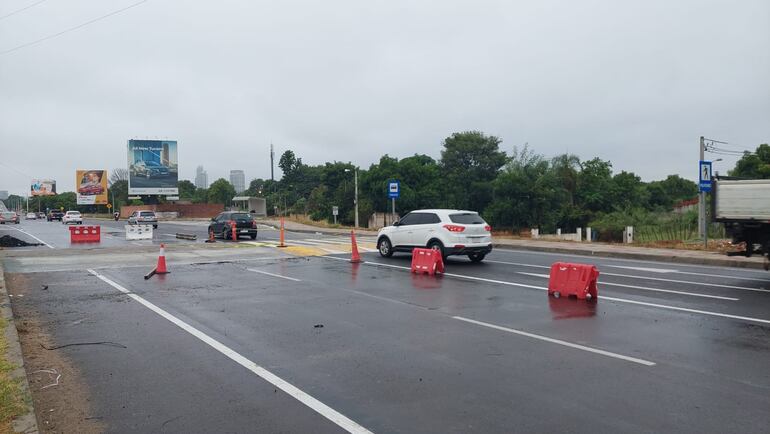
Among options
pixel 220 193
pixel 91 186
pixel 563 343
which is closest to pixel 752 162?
pixel 563 343

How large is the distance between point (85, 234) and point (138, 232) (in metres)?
2.68

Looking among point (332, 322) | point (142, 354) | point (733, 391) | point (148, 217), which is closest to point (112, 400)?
point (142, 354)

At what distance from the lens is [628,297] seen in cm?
1112

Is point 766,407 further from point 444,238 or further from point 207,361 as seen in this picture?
point 444,238

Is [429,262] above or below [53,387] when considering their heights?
above

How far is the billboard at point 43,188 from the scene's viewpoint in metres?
148

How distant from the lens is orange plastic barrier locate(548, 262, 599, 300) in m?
10.9

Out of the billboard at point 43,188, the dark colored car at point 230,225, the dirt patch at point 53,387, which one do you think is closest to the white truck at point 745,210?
the dirt patch at point 53,387

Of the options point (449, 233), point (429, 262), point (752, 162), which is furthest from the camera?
point (752, 162)

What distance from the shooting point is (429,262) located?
1488 cm

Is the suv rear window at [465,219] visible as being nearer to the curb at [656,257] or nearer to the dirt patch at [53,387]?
the curb at [656,257]

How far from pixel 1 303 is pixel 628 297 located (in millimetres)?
11505

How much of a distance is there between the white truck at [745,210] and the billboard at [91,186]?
356ft

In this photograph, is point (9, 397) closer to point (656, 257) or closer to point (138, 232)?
point (656, 257)
